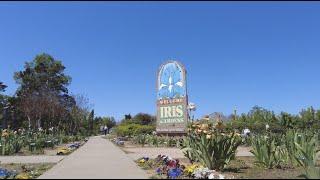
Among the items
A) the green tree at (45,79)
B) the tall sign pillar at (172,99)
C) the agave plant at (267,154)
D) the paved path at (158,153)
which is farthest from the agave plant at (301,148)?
the green tree at (45,79)

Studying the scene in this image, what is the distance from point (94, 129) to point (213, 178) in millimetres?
72539

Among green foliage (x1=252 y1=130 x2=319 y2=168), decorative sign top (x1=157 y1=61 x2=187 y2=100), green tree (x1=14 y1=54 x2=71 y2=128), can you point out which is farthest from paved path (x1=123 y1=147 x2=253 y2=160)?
green tree (x1=14 y1=54 x2=71 y2=128)

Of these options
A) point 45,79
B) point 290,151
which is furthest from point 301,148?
point 45,79

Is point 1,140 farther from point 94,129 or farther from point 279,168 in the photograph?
point 94,129

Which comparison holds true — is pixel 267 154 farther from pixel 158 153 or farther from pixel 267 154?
pixel 158 153

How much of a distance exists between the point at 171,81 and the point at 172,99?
114cm

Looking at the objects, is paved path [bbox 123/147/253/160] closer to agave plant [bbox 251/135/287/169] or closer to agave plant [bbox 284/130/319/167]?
agave plant [bbox 251/135/287/169]

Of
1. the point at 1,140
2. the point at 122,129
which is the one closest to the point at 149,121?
the point at 122,129

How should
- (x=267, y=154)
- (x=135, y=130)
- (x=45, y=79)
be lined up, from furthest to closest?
(x=45, y=79)
(x=135, y=130)
(x=267, y=154)

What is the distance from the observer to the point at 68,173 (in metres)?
11.1

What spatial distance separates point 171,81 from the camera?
98.8 feet

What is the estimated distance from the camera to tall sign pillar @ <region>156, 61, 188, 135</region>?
29.1 metres

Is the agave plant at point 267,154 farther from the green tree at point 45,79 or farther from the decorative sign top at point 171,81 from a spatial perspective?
the green tree at point 45,79

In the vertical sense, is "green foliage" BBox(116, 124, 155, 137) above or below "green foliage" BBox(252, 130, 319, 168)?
above
